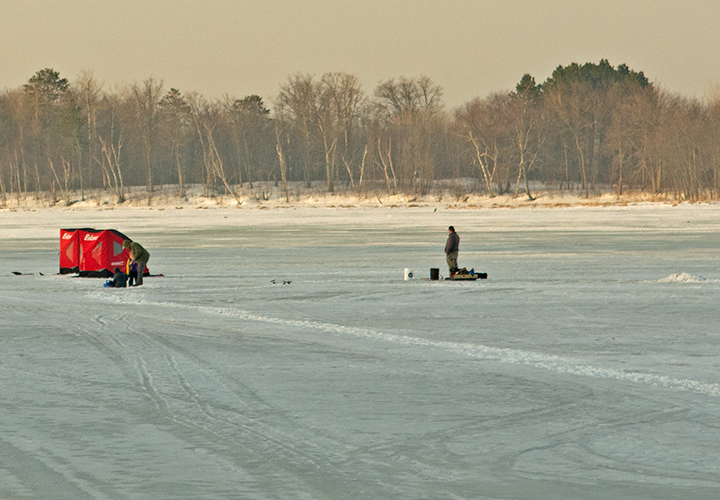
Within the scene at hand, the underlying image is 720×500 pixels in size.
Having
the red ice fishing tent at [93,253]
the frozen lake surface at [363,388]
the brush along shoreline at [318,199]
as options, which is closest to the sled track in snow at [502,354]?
the frozen lake surface at [363,388]

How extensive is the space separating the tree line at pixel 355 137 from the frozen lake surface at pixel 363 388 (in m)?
67.6

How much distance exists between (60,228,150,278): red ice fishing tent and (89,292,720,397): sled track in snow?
693 centimetres

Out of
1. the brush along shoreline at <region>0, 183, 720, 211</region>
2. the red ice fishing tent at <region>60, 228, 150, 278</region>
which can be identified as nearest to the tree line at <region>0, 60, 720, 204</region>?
the brush along shoreline at <region>0, 183, 720, 211</region>

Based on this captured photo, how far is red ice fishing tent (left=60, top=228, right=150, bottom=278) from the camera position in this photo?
21375 millimetres

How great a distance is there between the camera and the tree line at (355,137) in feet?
286

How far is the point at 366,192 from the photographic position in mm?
84375

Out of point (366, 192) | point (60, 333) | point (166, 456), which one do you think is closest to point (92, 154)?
point (366, 192)

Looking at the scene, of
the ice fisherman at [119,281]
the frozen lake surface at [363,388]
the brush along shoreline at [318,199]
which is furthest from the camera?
the brush along shoreline at [318,199]

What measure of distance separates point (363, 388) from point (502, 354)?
2336mm

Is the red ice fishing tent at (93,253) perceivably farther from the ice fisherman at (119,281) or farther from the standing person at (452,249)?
the standing person at (452,249)

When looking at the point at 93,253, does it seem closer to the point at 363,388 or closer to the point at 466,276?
the point at 466,276

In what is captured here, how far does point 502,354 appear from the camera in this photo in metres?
10.4

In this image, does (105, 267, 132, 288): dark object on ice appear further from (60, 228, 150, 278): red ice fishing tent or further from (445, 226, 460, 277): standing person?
(445, 226, 460, 277): standing person

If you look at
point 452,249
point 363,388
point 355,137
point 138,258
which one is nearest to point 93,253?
point 138,258
